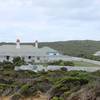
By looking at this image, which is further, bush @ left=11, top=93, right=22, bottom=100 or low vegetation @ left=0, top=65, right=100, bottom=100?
bush @ left=11, top=93, right=22, bottom=100

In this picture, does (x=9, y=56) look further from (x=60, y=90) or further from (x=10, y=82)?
(x=60, y=90)

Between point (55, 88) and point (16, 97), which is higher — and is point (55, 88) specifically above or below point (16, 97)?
above

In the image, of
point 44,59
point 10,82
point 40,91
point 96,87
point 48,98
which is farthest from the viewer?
point 44,59

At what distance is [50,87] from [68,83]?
116cm

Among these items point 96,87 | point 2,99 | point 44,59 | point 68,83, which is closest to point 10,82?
point 2,99

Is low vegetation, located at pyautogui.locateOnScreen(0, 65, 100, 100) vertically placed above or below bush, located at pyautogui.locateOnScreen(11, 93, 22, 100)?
above

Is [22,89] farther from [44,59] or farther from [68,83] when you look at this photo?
[44,59]

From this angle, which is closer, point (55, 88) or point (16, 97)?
point (55, 88)

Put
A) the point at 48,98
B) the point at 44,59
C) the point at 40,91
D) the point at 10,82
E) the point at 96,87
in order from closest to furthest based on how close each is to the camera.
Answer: the point at 96,87 → the point at 48,98 → the point at 40,91 → the point at 10,82 → the point at 44,59

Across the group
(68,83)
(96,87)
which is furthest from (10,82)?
(96,87)

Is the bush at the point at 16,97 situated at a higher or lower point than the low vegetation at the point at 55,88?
lower

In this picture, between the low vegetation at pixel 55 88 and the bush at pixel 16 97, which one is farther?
the bush at pixel 16 97

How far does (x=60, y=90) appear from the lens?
23078 mm

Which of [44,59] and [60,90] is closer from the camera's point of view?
[60,90]
